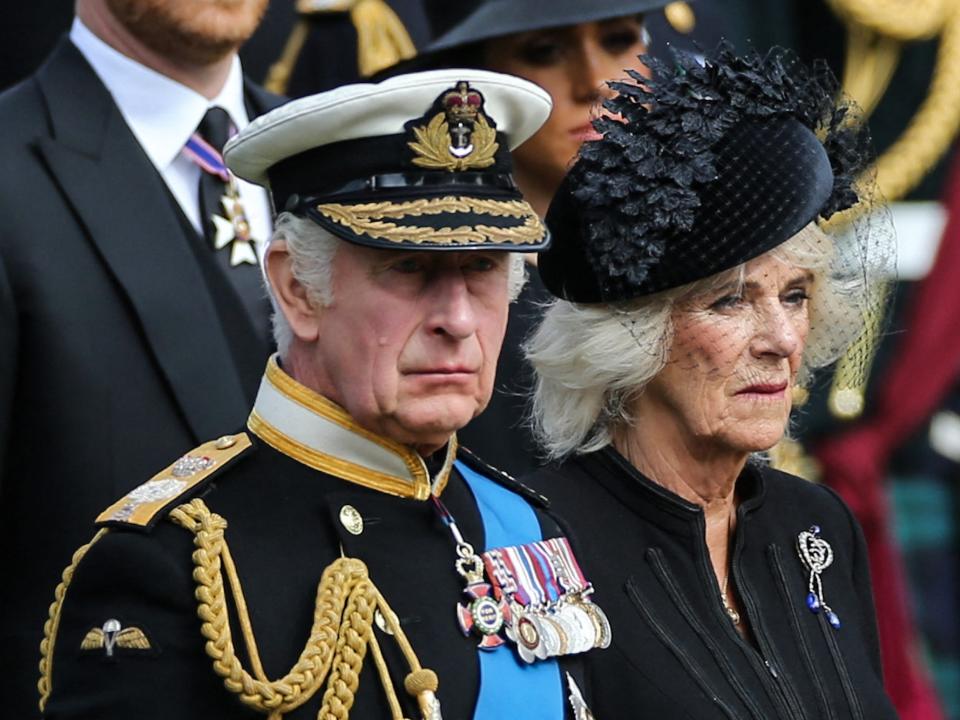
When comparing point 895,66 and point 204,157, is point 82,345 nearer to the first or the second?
point 204,157

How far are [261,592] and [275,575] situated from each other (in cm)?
3

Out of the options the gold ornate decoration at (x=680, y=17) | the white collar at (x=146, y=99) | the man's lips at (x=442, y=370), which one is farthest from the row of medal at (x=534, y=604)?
the gold ornate decoration at (x=680, y=17)

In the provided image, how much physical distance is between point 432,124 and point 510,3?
1.60 metres

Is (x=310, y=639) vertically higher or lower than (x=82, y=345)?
higher

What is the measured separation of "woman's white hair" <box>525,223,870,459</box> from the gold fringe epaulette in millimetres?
732

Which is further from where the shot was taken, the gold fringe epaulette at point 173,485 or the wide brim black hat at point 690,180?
the wide brim black hat at point 690,180

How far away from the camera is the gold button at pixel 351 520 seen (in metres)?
3.12

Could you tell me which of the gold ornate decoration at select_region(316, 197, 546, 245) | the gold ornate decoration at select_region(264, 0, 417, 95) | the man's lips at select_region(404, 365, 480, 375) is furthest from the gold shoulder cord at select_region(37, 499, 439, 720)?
the gold ornate decoration at select_region(264, 0, 417, 95)

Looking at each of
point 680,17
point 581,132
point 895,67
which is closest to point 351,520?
point 581,132

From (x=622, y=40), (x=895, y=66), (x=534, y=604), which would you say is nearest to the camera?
(x=534, y=604)

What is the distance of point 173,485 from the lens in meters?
3.10

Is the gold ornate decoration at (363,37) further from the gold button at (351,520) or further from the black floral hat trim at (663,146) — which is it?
the gold button at (351,520)

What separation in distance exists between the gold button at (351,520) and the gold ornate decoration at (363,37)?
2.48 m

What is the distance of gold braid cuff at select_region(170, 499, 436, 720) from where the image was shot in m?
2.92
